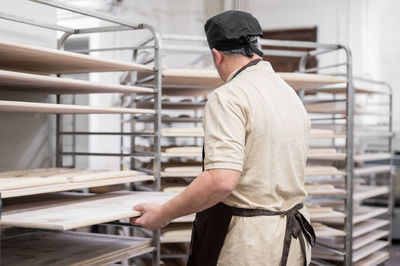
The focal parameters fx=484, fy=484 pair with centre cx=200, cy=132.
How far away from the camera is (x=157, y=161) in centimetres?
260

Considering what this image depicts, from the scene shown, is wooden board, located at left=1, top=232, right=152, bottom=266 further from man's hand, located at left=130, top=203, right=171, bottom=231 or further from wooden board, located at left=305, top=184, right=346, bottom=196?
wooden board, located at left=305, top=184, right=346, bottom=196

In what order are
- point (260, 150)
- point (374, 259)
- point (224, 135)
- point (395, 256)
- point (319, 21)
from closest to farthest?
point (224, 135)
point (260, 150)
point (374, 259)
point (395, 256)
point (319, 21)

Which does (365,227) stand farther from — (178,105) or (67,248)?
(67,248)

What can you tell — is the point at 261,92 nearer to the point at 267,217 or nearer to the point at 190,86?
the point at 267,217

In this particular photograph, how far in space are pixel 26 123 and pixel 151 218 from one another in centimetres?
120

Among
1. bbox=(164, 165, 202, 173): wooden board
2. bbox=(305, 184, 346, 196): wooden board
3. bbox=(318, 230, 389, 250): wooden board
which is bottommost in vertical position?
bbox=(318, 230, 389, 250): wooden board

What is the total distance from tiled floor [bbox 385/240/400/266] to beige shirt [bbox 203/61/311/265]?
311cm

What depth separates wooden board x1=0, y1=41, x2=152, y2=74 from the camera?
187cm

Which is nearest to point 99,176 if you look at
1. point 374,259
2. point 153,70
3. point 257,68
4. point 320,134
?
point 153,70

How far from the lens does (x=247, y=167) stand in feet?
5.40

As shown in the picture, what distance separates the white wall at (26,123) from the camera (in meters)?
2.50

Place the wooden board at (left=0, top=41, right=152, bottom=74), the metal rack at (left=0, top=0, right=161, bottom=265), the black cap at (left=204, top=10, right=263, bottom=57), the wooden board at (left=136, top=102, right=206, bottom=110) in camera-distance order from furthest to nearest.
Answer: the wooden board at (left=136, top=102, right=206, bottom=110), the metal rack at (left=0, top=0, right=161, bottom=265), the wooden board at (left=0, top=41, right=152, bottom=74), the black cap at (left=204, top=10, right=263, bottom=57)

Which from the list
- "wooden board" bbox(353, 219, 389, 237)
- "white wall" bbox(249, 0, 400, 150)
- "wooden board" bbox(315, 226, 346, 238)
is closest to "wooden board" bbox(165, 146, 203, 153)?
"wooden board" bbox(315, 226, 346, 238)

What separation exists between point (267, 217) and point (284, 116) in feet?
1.17
